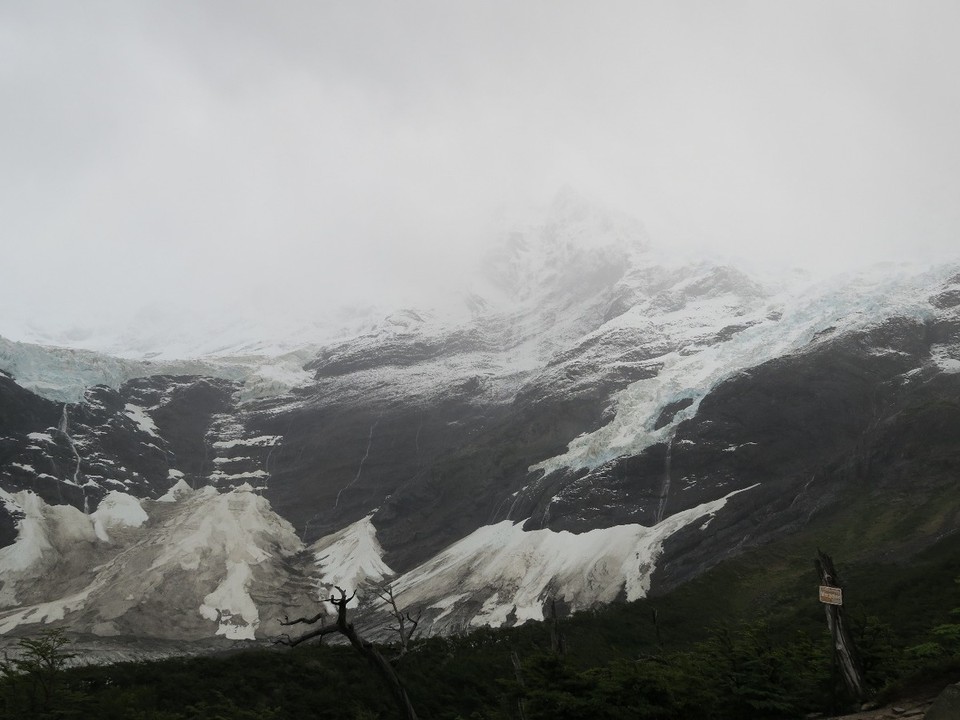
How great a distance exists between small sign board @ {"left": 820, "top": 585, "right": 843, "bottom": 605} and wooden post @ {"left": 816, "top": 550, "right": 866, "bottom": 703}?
19.3 inches

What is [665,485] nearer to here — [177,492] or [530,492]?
[530,492]

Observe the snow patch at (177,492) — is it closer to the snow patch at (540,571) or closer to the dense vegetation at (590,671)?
the snow patch at (540,571)

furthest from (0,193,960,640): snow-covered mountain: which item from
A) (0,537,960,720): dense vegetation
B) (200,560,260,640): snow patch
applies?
(0,537,960,720): dense vegetation

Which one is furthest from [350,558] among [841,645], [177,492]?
[841,645]

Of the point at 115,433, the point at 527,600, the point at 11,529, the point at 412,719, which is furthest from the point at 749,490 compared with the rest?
the point at 115,433

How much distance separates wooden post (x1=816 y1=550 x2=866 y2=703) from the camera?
2078 centimetres

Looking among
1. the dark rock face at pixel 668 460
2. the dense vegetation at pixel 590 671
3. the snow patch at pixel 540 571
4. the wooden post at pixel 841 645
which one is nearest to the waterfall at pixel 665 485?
the dark rock face at pixel 668 460

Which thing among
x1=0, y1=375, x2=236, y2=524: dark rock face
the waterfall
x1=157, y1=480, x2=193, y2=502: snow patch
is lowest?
the waterfall

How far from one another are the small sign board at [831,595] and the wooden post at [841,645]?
49cm

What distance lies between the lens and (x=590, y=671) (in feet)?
70.3

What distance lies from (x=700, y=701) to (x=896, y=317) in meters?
166

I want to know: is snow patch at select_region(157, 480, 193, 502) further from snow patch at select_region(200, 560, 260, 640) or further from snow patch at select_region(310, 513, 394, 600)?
snow patch at select_region(200, 560, 260, 640)

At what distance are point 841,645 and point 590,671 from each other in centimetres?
732

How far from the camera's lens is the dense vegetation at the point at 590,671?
20.3 meters
